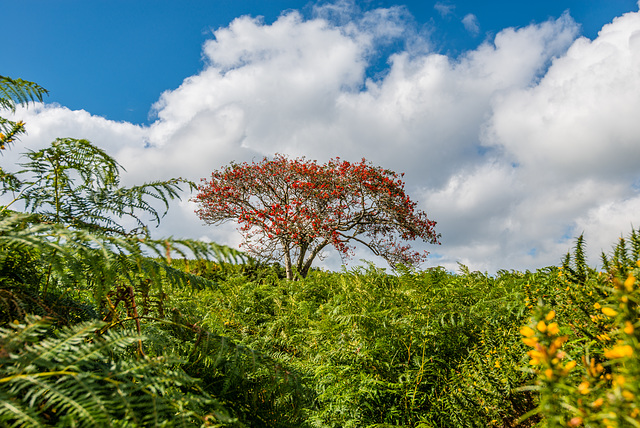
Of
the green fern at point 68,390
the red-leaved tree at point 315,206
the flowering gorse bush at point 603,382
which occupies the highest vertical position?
the red-leaved tree at point 315,206

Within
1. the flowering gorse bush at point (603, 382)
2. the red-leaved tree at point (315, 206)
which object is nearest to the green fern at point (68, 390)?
the flowering gorse bush at point (603, 382)

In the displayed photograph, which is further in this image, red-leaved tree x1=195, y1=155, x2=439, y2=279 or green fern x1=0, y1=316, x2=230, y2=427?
red-leaved tree x1=195, y1=155, x2=439, y2=279

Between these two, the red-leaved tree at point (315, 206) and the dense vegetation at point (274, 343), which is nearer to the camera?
the dense vegetation at point (274, 343)

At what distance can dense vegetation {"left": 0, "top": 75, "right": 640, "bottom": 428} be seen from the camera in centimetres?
94

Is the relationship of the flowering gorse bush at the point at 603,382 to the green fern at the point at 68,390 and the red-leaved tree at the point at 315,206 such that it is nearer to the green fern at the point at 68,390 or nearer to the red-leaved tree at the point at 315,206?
the green fern at the point at 68,390

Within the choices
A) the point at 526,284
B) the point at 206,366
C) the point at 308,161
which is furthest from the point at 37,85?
the point at 308,161

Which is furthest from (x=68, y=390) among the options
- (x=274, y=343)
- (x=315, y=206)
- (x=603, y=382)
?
(x=315, y=206)

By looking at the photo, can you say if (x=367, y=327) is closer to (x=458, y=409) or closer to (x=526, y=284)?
(x=458, y=409)

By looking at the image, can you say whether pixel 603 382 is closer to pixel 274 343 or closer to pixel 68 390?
pixel 68 390

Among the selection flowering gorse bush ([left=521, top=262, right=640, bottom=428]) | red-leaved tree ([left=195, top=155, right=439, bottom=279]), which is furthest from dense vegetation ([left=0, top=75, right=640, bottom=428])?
red-leaved tree ([left=195, top=155, right=439, bottom=279])

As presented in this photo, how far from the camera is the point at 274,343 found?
13.5 feet

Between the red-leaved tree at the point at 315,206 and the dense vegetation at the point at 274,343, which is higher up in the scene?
the red-leaved tree at the point at 315,206

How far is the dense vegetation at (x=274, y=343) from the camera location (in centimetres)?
94

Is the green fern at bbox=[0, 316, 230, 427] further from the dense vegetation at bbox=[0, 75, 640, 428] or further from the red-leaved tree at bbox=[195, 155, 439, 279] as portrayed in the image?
the red-leaved tree at bbox=[195, 155, 439, 279]
